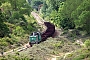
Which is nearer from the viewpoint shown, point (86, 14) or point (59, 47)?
point (59, 47)

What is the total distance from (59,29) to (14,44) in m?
26.5

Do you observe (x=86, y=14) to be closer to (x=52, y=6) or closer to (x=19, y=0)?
(x=19, y=0)

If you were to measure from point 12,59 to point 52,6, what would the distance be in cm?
5808

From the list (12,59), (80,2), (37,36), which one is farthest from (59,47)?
(80,2)

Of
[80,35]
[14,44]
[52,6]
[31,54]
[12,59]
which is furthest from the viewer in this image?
[52,6]

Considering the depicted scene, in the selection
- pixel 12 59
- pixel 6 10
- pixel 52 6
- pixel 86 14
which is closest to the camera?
pixel 12 59

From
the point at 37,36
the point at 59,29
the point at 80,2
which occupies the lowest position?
the point at 59,29

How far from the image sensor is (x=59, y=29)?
252ft

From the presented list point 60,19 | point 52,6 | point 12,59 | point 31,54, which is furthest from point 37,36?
point 52,6

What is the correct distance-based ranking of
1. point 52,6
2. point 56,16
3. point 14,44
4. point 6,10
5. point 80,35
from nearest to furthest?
1. point 14,44
2. point 80,35
3. point 6,10
4. point 56,16
5. point 52,6

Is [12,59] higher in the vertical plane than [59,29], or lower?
higher

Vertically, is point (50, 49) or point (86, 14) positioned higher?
point (86, 14)

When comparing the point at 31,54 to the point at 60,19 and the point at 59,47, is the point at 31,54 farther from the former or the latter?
the point at 60,19

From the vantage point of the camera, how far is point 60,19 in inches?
2901
